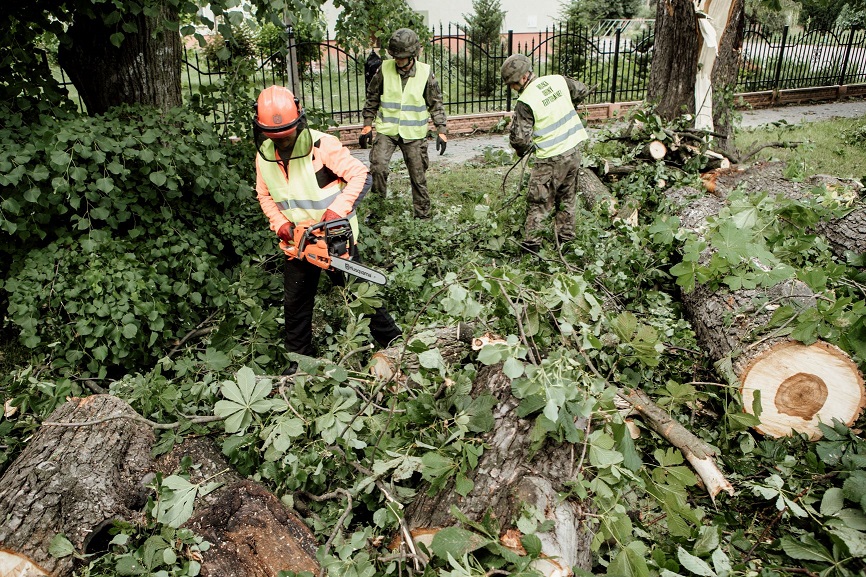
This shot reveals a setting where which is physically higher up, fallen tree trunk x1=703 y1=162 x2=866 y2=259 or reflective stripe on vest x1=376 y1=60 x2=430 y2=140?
reflective stripe on vest x1=376 y1=60 x2=430 y2=140

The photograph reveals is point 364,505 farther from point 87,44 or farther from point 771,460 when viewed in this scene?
point 87,44

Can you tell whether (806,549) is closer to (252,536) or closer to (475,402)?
(475,402)

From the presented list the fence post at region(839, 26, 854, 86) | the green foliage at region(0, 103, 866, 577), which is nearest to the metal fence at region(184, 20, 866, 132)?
the fence post at region(839, 26, 854, 86)

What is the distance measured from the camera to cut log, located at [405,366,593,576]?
6.45 ft

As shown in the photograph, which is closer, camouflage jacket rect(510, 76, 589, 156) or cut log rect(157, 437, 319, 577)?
cut log rect(157, 437, 319, 577)

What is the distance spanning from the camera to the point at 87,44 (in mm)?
4570

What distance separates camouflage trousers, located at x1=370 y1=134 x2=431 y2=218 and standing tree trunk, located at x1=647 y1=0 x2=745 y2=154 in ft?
9.19

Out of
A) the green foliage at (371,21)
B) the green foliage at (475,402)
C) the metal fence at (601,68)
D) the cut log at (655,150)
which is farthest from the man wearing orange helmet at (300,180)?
the metal fence at (601,68)

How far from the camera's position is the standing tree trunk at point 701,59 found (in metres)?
6.05

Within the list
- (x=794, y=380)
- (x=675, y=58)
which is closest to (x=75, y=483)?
(x=794, y=380)

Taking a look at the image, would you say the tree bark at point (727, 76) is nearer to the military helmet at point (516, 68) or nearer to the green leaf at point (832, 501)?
the military helmet at point (516, 68)

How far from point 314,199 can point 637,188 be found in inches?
136

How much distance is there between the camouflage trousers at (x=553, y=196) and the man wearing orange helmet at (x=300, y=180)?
1946 millimetres

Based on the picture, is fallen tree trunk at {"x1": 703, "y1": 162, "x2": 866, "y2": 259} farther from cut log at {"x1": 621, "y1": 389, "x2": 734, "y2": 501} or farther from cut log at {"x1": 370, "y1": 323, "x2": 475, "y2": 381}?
cut log at {"x1": 370, "y1": 323, "x2": 475, "y2": 381}
